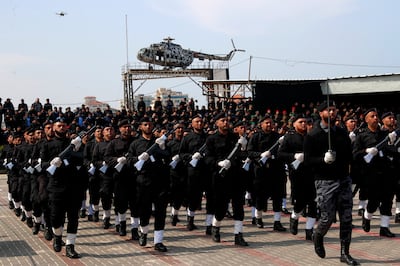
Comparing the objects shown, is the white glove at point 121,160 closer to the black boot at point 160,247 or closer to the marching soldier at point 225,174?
the marching soldier at point 225,174

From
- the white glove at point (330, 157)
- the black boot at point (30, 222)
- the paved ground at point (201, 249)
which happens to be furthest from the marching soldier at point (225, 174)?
the black boot at point (30, 222)

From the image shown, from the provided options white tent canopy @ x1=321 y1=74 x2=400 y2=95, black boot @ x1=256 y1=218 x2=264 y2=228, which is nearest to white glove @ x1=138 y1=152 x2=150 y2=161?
black boot @ x1=256 y1=218 x2=264 y2=228

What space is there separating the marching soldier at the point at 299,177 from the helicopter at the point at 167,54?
127ft

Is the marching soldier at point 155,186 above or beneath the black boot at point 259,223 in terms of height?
above

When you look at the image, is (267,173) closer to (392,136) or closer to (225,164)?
(225,164)

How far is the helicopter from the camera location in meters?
47.6

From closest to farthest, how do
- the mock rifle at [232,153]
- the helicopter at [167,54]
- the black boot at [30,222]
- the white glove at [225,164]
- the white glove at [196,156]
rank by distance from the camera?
the white glove at [225,164], the mock rifle at [232,153], the white glove at [196,156], the black boot at [30,222], the helicopter at [167,54]

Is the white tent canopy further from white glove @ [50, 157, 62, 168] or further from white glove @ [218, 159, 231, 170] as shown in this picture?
white glove @ [50, 157, 62, 168]

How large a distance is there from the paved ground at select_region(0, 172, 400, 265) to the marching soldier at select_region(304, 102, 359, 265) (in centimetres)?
47

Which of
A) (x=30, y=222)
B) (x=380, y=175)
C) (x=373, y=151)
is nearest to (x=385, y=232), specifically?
(x=380, y=175)

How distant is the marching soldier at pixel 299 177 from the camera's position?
8.32 meters

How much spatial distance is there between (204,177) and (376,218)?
402cm

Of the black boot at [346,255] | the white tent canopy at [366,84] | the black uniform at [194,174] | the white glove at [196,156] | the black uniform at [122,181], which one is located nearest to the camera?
the black boot at [346,255]

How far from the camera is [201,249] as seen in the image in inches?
312
